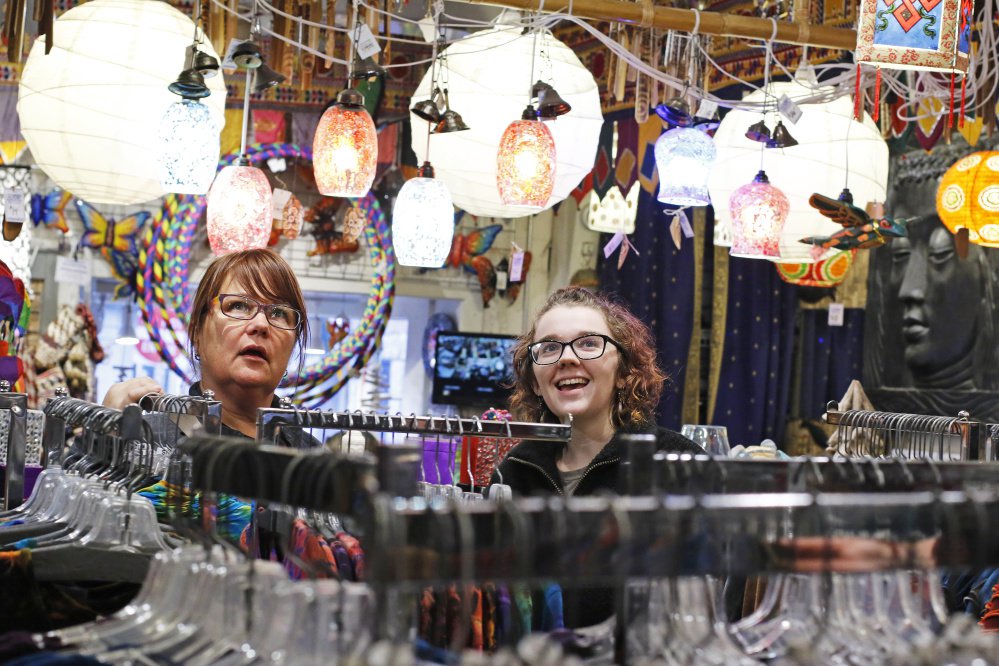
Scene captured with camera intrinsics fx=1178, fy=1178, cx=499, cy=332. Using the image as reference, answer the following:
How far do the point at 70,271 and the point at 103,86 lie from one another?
14.7 ft

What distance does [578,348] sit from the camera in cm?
268

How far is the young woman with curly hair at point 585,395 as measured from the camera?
2635 millimetres

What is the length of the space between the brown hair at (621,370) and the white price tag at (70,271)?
534 cm

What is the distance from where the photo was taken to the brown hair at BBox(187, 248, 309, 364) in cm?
267

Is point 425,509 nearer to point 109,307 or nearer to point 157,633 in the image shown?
point 157,633

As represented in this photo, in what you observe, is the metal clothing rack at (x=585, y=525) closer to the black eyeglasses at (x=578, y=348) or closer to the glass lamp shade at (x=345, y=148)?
the black eyeglasses at (x=578, y=348)

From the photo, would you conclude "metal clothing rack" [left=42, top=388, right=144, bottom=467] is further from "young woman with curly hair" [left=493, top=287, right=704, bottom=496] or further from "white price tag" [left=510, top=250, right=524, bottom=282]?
"white price tag" [left=510, top=250, right=524, bottom=282]

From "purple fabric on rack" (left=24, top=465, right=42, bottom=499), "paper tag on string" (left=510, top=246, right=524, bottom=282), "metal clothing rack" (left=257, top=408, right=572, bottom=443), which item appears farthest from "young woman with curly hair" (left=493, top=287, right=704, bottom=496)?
"paper tag on string" (left=510, top=246, right=524, bottom=282)

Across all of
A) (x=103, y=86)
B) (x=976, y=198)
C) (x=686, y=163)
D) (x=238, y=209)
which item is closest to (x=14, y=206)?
(x=103, y=86)

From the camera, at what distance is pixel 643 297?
291 inches

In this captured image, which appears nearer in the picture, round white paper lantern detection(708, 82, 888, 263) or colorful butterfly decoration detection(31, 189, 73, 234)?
round white paper lantern detection(708, 82, 888, 263)

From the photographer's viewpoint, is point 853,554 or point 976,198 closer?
point 853,554

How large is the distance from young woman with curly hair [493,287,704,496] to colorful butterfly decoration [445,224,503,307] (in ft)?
19.4

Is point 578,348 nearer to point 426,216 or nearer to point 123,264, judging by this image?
point 426,216
